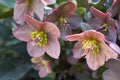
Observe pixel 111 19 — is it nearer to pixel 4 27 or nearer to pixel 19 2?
pixel 19 2

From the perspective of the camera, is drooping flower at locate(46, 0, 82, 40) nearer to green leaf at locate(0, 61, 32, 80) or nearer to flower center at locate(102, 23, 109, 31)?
flower center at locate(102, 23, 109, 31)

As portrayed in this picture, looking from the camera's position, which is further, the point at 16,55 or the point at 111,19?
the point at 16,55

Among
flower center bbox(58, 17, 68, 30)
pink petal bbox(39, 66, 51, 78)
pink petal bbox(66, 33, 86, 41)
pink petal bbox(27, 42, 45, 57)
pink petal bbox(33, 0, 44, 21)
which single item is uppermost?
pink petal bbox(33, 0, 44, 21)

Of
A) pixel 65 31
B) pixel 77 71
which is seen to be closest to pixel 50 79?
pixel 77 71

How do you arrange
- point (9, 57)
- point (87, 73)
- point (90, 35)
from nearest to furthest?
1. point (90, 35)
2. point (87, 73)
3. point (9, 57)

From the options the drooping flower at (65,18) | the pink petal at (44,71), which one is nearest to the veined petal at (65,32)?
the drooping flower at (65,18)

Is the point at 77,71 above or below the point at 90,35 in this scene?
below

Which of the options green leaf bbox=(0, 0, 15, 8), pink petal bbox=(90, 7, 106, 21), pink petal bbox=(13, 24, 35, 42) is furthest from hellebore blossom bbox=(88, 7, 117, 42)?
green leaf bbox=(0, 0, 15, 8)

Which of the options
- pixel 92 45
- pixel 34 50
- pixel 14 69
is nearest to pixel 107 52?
pixel 92 45
